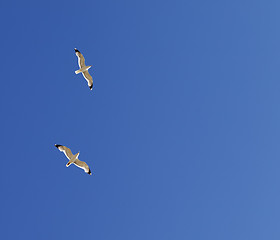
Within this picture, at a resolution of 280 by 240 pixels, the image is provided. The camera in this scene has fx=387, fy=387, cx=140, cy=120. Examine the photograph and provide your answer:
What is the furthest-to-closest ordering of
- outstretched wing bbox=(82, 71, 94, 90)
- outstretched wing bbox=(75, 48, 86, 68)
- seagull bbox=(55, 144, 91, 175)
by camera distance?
outstretched wing bbox=(82, 71, 94, 90) → outstretched wing bbox=(75, 48, 86, 68) → seagull bbox=(55, 144, 91, 175)

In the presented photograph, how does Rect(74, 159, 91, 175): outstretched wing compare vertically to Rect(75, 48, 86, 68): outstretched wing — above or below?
below

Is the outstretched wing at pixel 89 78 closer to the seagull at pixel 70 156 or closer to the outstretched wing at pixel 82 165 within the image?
the seagull at pixel 70 156

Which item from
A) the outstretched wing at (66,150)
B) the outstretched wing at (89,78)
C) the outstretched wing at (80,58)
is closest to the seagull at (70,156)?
the outstretched wing at (66,150)

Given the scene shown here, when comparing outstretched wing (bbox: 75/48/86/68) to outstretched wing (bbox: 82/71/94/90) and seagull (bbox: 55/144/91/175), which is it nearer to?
outstretched wing (bbox: 82/71/94/90)

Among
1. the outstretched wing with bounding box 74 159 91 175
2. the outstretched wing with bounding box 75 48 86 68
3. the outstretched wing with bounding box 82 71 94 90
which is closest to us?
the outstretched wing with bounding box 74 159 91 175

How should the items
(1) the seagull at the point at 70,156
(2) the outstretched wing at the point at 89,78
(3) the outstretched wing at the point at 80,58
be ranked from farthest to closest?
(2) the outstretched wing at the point at 89,78 → (3) the outstretched wing at the point at 80,58 → (1) the seagull at the point at 70,156

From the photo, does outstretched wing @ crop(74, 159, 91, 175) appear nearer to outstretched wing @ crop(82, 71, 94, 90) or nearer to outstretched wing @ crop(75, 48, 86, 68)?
outstretched wing @ crop(82, 71, 94, 90)

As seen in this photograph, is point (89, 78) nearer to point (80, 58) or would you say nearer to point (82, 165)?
point (80, 58)

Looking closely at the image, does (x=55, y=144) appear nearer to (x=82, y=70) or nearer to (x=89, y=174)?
(x=89, y=174)

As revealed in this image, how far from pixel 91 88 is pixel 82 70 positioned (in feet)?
6.59

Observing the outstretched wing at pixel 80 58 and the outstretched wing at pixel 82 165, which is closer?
the outstretched wing at pixel 82 165

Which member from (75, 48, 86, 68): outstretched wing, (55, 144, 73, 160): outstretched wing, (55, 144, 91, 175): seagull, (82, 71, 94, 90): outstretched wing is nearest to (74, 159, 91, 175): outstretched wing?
(55, 144, 91, 175): seagull

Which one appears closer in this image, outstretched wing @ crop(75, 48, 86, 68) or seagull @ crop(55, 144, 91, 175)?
seagull @ crop(55, 144, 91, 175)

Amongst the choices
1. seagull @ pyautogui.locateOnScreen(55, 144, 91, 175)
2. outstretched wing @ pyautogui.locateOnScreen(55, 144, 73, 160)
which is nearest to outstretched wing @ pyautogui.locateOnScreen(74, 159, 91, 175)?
seagull @ pyautogui.locateOnScreen(55, 144, 91, 175)
